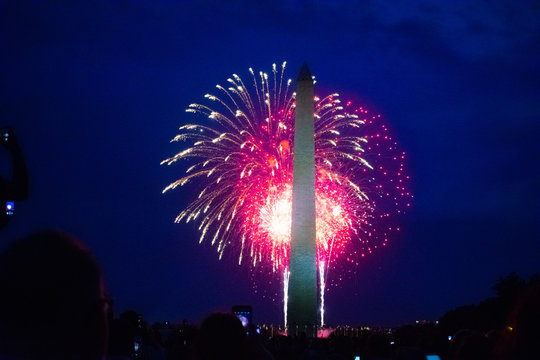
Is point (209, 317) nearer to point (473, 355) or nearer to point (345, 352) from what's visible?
point (473, 355)

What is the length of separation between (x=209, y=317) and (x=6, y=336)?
1982 millimetres

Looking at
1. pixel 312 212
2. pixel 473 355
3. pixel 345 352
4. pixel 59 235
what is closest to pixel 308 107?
pixel 312 212

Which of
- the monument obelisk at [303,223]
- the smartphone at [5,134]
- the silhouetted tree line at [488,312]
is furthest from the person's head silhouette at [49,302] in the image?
the silhouetted tree line at [488,312]

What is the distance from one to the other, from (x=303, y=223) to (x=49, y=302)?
30.8 metres

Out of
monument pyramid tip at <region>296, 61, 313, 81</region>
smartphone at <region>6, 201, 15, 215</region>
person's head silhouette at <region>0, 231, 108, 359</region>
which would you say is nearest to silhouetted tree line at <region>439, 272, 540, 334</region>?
monument pyramid tip at <region>296, 61, 313, 81</region>

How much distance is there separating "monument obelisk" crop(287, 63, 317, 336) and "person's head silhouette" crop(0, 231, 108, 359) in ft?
99.5

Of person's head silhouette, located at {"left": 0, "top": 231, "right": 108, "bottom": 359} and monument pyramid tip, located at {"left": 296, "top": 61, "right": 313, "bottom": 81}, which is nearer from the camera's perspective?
person's head silhouette, located at {"left": 0, "top": 231, "right": 108, "bottom": 359}

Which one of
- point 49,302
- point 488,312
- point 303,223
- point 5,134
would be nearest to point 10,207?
point 5,134

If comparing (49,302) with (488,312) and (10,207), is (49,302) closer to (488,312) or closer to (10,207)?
(10,207)

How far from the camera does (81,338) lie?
→ 1.72 meters

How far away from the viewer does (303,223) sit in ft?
106

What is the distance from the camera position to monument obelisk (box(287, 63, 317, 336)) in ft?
105

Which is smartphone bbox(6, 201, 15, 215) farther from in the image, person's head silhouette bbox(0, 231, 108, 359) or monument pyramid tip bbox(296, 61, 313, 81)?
monument pyramid tip bbox(296, 61, 313, 81)

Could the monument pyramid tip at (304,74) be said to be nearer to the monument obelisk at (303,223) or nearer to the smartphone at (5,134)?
the monument obelisk at (303,223)
